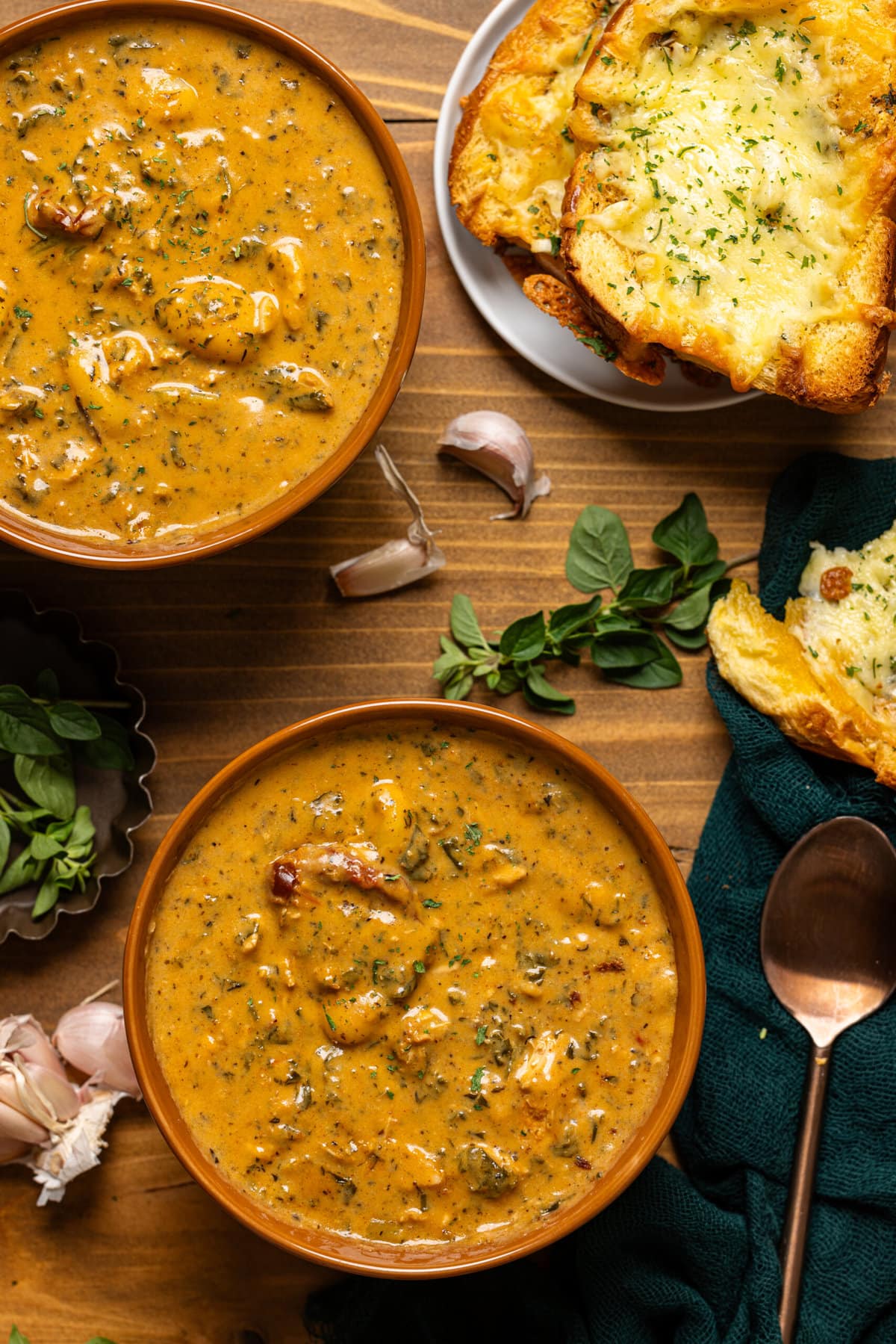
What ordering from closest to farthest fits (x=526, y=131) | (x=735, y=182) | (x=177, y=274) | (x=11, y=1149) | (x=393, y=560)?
(x=177, y=274)
(x=735, y=182)
(x=526, y=131)
(x=11, y=1149)
(x=393, y=560)

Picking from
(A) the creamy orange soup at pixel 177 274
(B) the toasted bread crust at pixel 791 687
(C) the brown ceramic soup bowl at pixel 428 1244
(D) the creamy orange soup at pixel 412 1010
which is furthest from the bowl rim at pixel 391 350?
(B) the toasted bread crust at pixel 791 687

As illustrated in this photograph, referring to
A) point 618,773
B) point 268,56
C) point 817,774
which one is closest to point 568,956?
point 618,773

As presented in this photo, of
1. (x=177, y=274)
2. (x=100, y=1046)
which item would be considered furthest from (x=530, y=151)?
(x=100, y=1046)

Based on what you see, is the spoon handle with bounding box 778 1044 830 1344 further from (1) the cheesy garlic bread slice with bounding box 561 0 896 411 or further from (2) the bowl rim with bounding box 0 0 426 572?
(2) the bowl rim with bounding box 0 0 426 572

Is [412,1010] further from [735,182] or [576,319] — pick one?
[735,182]

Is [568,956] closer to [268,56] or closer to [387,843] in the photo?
[387,843]

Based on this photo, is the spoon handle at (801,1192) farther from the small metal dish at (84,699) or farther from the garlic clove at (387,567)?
the small metal dish at (84,699)
